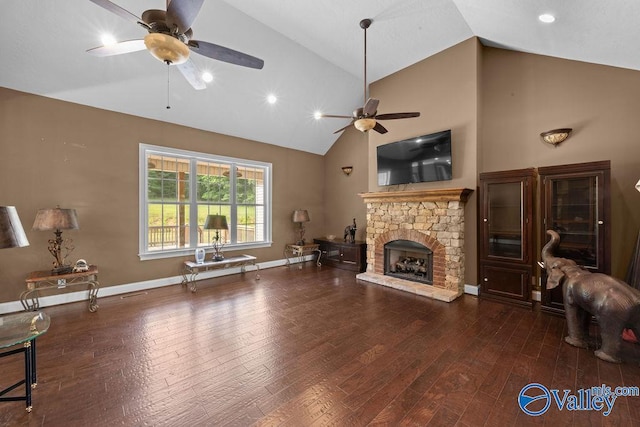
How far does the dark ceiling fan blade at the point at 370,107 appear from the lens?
3146mm

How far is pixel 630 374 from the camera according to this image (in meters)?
2.17

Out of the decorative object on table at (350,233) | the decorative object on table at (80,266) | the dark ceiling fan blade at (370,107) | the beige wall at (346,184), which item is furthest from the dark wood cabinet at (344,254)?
the decorative object on table at (80,266)

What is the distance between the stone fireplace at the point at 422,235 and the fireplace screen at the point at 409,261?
0.06 ft

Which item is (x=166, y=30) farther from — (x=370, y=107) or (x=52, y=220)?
(x=52, y=220)

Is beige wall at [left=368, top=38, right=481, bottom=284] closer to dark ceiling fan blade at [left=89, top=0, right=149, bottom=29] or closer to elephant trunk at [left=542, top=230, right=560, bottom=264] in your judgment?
elephant trunk at [left=542, top=230, right=560, bottom=264]

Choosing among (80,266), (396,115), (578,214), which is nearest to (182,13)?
(396,115)

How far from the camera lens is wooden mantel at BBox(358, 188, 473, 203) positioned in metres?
4.13

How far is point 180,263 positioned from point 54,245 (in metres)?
1.75

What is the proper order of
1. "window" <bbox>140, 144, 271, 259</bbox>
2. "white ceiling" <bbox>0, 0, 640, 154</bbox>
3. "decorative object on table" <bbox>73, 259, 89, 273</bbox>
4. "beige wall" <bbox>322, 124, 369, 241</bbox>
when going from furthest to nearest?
"beige wall" <bbox>322, 124, 369, 241</bbox>
"window" <bbox>140, 144, 271, 259</bbox>
"decorative object on table" <bbox>73, 259, 89, 273</bbox>
"white ceiling" <bbox>0, 0, 640, 154</bbox>

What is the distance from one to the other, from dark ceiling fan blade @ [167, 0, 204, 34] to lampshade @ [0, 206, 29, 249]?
1.76m

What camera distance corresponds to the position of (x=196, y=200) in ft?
17.2

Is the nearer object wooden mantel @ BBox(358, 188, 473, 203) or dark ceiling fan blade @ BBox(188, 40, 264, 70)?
dark ceiling fan blade @ BBox(188, 40, 264, 70)

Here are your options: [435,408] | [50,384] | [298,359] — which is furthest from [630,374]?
[50,384]

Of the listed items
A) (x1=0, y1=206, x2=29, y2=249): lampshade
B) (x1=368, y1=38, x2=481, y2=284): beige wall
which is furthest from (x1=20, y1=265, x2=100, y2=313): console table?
(x1=368, y1=38, x2=481, y2=284): beige wall
